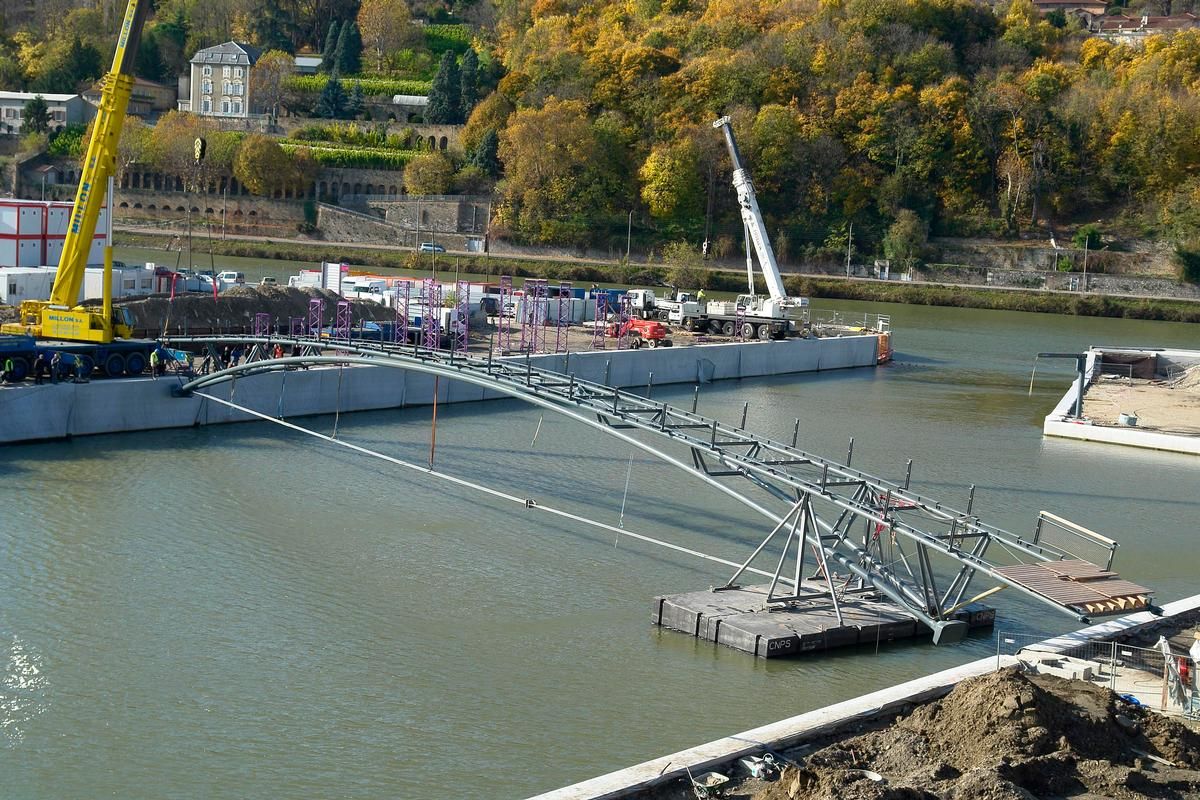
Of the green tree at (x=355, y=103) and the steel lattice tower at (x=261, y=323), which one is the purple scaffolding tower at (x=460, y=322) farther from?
the green tree at (x=355, y=103)

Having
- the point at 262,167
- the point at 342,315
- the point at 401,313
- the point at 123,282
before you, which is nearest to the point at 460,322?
the point at 401,313

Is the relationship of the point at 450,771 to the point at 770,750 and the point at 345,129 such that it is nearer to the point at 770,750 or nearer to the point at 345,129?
the point at 770,750

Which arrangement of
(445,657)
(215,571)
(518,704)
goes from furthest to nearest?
(215,571) < (445,657) < (518,704)

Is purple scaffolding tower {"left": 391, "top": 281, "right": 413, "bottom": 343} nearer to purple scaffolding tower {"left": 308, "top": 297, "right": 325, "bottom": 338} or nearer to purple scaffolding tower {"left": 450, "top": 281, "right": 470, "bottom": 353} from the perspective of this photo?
purple scaffolding tower {"left": 450, "top": 281, "right": 470, "bottom": 353}

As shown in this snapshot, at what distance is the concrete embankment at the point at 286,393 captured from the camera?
27609mm

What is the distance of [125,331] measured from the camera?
30.4m

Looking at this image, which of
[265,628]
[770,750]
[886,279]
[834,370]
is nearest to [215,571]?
[265,628]

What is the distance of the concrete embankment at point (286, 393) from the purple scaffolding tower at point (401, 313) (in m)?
3.38

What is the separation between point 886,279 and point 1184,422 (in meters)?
44.3

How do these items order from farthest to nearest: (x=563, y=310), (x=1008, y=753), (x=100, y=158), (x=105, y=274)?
(x=563, y=310), (x=105, y=274), (x=100, y=158), (x=1008, y=753)

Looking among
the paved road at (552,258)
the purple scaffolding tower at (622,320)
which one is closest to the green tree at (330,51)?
the paved road at (552,258)

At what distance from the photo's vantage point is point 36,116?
3797 inches

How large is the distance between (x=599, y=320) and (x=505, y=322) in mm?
3517

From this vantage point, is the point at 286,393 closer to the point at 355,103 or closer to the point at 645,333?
the point at 645,333
